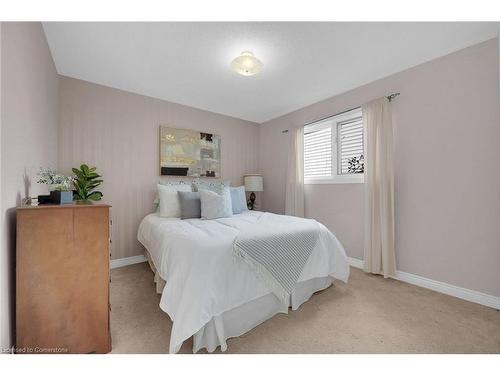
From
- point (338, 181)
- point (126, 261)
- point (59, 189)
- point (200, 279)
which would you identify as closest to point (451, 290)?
point (338, 181)

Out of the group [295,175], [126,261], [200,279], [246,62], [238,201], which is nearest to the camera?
[200,279]

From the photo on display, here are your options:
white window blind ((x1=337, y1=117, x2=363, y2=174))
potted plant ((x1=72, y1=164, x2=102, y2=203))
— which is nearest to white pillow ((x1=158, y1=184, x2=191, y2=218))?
potted plant ((x1=72, y1=164, x2=102, y2=203))

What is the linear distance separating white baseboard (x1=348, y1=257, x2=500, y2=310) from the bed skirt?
1.20 m

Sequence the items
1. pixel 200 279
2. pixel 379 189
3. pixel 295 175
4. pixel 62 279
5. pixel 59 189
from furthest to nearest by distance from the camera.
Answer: pixel 295 175 → pixel 379 189 → pixel 59 189 → pixel 200 279 → pixel 62 279

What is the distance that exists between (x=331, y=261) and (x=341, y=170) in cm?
149

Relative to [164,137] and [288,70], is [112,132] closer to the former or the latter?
[164,137]

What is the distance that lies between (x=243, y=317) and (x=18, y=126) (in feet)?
6.06

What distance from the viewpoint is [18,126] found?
1227 millimetres

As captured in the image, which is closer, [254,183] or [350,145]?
[350,145]

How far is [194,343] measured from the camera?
1.29 m

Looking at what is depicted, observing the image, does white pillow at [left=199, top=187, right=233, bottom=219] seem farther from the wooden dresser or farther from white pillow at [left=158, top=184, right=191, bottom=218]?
the wooden dresser

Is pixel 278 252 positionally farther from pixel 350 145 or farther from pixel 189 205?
pixel 350 145

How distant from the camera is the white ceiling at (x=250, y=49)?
1.76 metres
